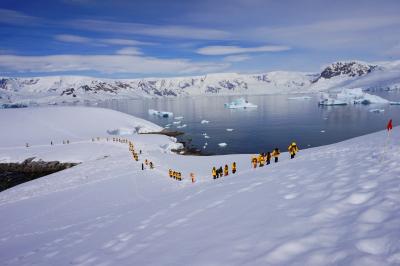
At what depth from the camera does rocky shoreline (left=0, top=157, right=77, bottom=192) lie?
44.4 m

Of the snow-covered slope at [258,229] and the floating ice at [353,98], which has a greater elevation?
the floating ice at [353,98]

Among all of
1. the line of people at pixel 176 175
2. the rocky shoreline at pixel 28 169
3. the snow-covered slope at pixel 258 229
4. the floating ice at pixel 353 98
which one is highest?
the floating ice at pixel 353 98

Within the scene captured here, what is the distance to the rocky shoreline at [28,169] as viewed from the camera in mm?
44438

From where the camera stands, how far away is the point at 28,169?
4669cm

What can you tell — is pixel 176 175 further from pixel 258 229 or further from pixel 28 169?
pixel 28 169

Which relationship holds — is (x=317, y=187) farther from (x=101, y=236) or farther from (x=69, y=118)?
(x=69, y=118)

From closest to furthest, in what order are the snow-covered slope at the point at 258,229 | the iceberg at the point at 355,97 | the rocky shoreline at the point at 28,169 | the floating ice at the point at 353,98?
the snow-covered slope at the point at 258,229
the rocky shoreline at the point at 28,169
the floating ice at the point at 353,98
the iceberg at the point at 355,97

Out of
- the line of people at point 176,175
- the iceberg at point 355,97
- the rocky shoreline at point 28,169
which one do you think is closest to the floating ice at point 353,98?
the iceberg at point 355,97

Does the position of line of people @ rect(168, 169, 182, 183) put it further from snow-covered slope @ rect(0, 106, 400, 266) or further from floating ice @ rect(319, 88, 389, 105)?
floating ice @ rect(319, 88, 389, 105)

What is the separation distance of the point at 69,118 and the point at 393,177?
80123mm

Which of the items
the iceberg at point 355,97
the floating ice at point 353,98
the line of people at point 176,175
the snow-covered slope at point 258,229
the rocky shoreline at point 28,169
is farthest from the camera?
the iceberg at point 355,97

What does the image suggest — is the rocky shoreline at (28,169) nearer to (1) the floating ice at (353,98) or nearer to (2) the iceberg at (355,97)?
(1) the floating ice at (353,98)

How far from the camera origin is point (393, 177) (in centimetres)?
805

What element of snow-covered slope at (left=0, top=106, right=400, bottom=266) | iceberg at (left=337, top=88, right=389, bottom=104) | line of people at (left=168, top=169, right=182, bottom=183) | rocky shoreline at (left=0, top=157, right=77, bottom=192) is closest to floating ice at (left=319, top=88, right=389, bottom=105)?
iceberg at (left=337, top=88, right=389, bottom=104)
